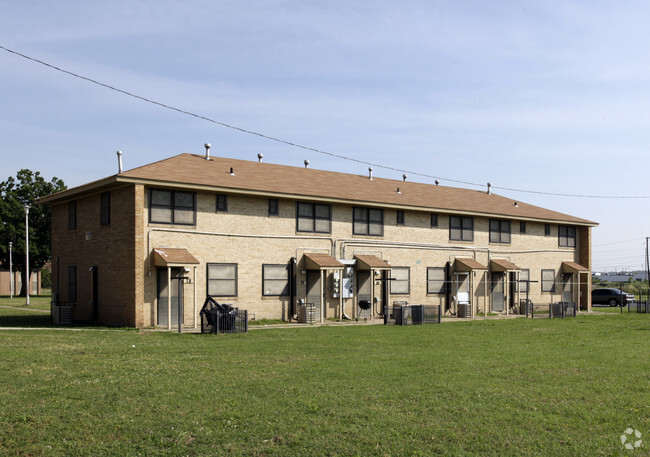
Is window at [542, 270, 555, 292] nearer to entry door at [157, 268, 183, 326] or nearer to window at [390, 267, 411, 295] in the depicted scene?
window at [390, 267, 411, 295]

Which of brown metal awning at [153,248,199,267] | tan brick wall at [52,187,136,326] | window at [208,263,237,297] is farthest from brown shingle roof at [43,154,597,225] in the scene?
window at [208,263,237,297]

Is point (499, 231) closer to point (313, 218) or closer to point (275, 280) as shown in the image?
point (313, 218)

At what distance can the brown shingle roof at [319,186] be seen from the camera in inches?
1012

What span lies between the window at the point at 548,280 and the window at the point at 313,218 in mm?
A: 16039

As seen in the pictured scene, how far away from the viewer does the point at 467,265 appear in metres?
33.8

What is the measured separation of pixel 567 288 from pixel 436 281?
1140 centimetres

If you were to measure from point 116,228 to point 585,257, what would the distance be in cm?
2928

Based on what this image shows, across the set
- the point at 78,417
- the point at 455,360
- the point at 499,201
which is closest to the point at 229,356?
the point at 455,360

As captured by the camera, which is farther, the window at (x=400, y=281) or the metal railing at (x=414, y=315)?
the window at (x=400, y=281)

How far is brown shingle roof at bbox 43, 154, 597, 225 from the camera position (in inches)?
1012

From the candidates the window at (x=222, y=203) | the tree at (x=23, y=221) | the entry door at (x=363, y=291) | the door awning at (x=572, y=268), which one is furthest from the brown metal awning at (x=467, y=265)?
the tree at (x=23, y=221)

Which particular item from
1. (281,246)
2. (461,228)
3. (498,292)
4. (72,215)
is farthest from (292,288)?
(498,292)

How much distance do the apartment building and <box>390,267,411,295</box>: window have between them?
2.4 inches

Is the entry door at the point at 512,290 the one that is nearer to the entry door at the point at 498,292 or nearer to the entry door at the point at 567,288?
the entry door at the point at 498,292
